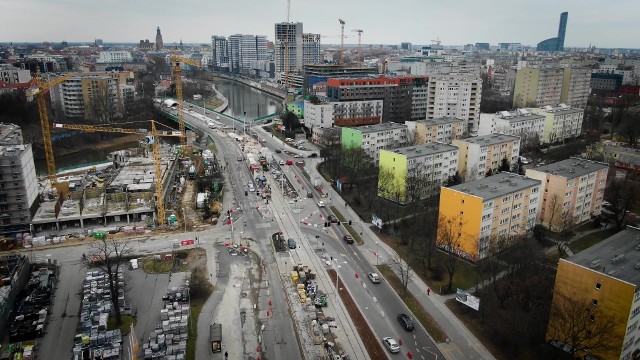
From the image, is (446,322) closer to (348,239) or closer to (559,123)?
(348,239)

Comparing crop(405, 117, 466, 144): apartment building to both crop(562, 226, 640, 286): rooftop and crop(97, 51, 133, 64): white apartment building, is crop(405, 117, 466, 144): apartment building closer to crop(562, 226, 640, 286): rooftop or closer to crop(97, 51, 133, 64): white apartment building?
crop(562, 226, 640, 286): rooftop

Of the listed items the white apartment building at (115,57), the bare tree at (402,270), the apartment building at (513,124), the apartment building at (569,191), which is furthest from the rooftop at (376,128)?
the white apartment building at (115,57)

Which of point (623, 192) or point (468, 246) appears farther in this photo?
point (623, 192)

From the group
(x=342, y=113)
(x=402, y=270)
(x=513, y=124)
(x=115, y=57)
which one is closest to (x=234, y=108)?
(x=342, y=113)

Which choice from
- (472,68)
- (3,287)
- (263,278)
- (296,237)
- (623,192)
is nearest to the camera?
(3,287)

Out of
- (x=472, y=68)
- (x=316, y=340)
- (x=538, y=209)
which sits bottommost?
(x=316, y=340)

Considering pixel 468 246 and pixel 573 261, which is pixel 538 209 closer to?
pixel 468 246

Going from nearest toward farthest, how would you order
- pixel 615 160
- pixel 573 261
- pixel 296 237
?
pixel 573 261, pixel 296 237, pixel 615 160

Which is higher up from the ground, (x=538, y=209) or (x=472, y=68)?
(x=472, y=68)

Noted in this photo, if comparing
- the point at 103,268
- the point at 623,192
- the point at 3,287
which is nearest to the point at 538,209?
the point at 623,192
